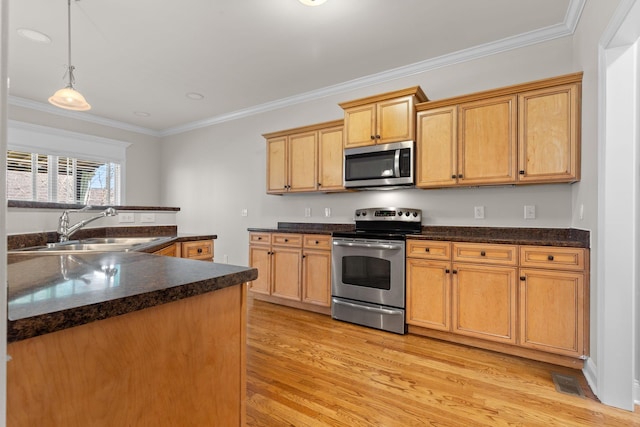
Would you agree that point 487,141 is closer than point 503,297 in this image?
No

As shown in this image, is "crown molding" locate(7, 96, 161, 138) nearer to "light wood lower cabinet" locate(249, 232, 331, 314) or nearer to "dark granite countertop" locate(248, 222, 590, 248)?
"light wood lower cabinet" locate(249, 232, 331, 314)

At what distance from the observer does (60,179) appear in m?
4.72

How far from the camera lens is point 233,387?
919 millimetres

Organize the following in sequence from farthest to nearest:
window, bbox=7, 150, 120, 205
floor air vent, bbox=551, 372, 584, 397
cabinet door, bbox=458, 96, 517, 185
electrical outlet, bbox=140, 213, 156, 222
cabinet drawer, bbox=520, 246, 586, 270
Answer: window, bbox=7, 150, 120, 205, electrical outlet, bbox=140, 213, 156, 222, cabinet door, bbox=458, 96, 517, 185, cabinet drawer, bbox=520, 246, 586, 270, floor air vent, bbox=551, 372, 584, 397

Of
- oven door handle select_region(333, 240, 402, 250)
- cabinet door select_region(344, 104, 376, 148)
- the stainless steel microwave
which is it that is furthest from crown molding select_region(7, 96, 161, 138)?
oven door handle select_region(333, 240, 402, 250)

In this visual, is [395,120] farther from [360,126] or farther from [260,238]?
[260,238]

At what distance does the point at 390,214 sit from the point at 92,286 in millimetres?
2876

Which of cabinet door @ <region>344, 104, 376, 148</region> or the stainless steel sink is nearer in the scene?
the stainless steel sink

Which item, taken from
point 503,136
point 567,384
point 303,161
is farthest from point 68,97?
point 567,384

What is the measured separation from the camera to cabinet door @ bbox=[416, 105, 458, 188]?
112 inches

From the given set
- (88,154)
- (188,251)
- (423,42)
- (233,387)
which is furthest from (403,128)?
(88,154)

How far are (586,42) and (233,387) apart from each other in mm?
3135

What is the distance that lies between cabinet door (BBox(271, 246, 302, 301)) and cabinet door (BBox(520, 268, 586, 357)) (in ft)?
7.07

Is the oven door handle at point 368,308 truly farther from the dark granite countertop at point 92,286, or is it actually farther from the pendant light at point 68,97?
the pendant light at point 68,97
